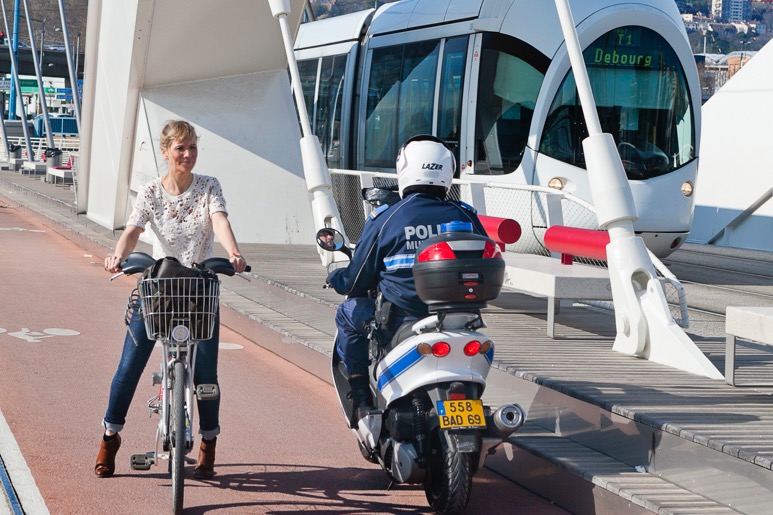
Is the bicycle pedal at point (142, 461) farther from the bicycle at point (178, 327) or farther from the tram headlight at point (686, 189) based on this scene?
the tram headlight at point (686, 189)

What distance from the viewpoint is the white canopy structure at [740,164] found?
23359 millimetres

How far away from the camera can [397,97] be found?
18734 millimetres

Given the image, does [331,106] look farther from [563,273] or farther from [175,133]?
[175,133]

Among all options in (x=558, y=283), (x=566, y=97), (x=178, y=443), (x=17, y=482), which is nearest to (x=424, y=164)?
(x=178, y=443)

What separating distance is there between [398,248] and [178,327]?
109 cm

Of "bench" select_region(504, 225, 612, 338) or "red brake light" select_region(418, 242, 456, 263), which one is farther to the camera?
"bench" select_region(504, 225, 612, 338)

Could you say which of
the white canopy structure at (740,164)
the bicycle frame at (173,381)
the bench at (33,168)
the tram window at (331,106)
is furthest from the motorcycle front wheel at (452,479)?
the bench at (33,168)

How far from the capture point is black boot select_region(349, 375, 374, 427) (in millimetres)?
6144

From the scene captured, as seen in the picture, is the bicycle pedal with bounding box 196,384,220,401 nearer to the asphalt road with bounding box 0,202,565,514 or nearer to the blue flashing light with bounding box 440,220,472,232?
the asphalt road with bounding box 0,202,565,514

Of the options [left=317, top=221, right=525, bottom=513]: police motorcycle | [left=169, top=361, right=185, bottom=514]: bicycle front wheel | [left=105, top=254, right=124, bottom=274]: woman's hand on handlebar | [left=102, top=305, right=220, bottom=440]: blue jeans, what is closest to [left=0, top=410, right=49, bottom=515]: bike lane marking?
[left=102, top=305, right=220, bottom=440]: blue jeans

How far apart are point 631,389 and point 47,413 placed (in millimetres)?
3479

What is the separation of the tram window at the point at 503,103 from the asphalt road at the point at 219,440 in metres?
5.75

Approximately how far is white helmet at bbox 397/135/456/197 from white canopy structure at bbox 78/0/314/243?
11.5 m

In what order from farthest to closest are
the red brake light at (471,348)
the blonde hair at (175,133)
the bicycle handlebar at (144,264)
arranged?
the blonde hair at (175,133), the bicycle handlebar at (144,264), the red brake light at (471,348)
